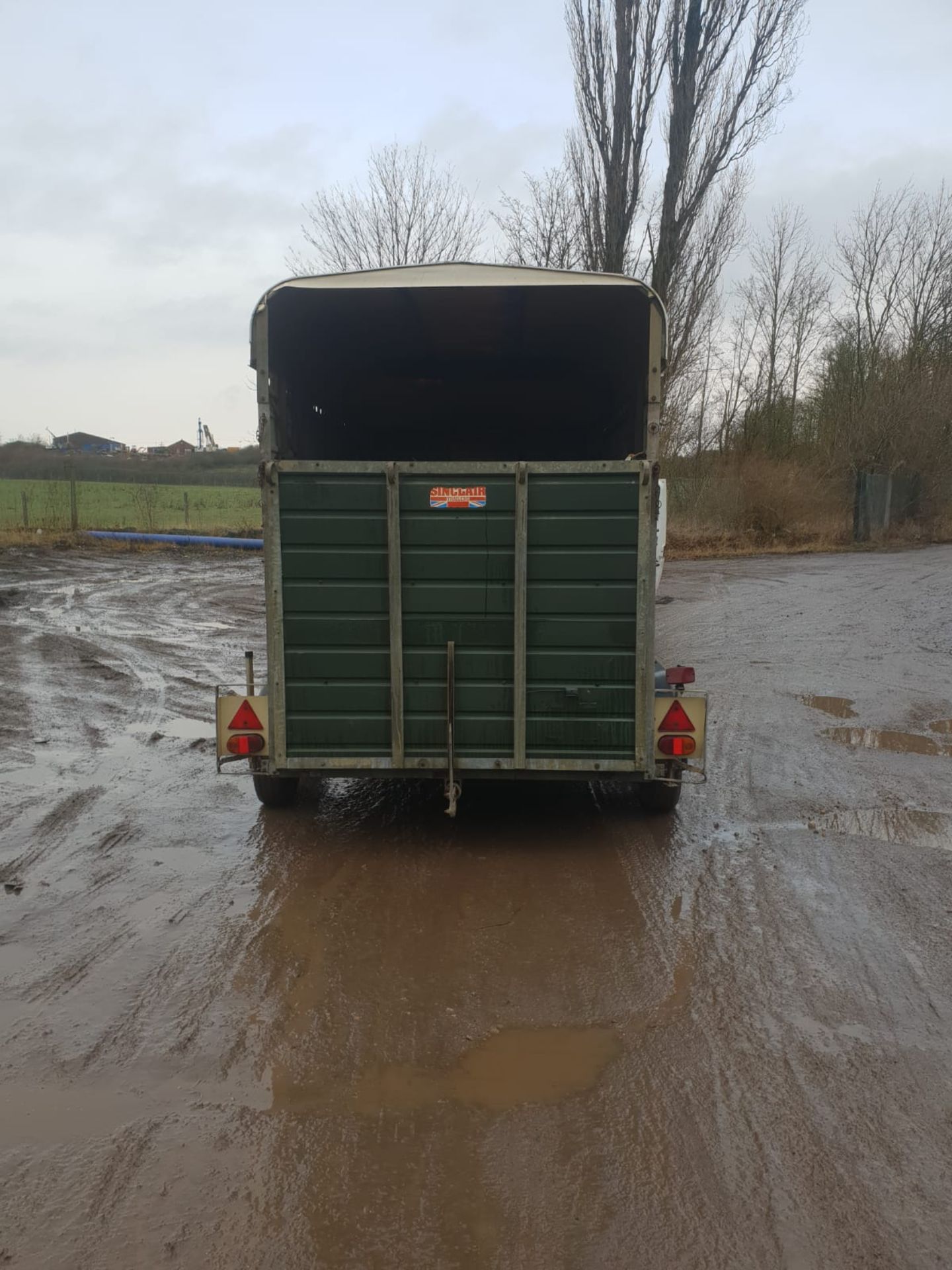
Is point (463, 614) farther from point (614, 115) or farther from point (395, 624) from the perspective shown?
point (614, 115)

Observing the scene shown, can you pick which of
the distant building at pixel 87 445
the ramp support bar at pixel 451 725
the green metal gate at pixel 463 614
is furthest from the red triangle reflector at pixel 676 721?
the distant building at pixel 87 445

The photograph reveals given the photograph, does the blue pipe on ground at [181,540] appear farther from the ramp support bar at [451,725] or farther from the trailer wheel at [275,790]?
the ramp support bar at [451,725]

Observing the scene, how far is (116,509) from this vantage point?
31469 millimetres

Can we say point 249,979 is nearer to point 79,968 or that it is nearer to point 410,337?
point 79,968

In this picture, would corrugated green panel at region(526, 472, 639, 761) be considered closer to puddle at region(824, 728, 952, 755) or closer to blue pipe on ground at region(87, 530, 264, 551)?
puddle at region(824, 728, 952, 755)

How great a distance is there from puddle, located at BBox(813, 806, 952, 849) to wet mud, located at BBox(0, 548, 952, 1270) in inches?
1.0

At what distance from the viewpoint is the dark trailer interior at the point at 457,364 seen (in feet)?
18.4

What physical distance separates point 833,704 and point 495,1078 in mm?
7048

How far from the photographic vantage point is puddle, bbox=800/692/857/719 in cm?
891

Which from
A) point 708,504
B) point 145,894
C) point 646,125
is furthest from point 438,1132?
point 708,504

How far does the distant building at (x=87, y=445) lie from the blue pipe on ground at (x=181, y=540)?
391 inches

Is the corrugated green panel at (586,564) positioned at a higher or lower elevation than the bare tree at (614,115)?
lower

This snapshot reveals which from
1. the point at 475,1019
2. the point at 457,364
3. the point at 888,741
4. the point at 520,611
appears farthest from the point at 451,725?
the point at 888,741

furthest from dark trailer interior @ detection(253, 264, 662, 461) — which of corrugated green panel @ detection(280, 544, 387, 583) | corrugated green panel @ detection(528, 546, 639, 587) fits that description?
corrugated green panel @ detection(528, 546, 639, 587)
